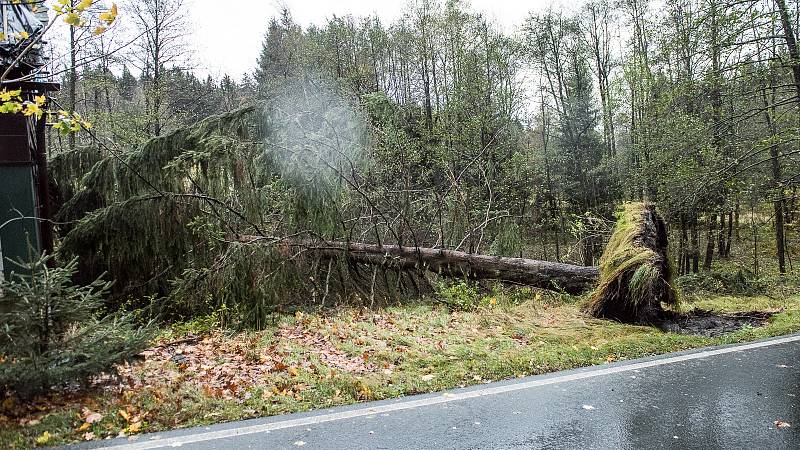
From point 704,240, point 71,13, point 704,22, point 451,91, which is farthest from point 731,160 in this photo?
point 71,13

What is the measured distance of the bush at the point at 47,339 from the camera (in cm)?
390

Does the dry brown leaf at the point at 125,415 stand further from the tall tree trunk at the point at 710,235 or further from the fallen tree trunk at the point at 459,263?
the tall tree trunk at the point at 710,235

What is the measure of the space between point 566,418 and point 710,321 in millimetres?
4341

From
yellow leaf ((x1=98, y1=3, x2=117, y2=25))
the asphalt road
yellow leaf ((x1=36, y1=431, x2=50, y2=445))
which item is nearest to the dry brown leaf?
the asphalt road

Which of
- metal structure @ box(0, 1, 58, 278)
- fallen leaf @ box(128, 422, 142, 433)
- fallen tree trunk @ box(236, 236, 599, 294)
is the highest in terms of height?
metal structure @ box(0, 1, 58, 278)

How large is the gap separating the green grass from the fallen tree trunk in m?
A: 1.00

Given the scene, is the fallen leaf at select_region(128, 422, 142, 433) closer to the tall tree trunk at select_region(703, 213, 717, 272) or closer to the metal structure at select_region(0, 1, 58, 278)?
the metal structure at select_region(0, 1, 58, 278)

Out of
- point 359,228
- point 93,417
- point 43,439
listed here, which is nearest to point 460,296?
point 359,228

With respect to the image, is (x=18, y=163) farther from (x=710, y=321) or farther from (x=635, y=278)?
(x=710, y=321)

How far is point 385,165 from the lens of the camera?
1223 cm

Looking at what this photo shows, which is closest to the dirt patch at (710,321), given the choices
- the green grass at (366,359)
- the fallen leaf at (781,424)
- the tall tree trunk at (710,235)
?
the green grass at (366,359)

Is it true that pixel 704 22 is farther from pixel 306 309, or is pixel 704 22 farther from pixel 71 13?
pixel 71 13

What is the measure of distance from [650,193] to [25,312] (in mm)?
18817

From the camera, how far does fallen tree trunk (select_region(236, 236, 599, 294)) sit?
8.92 m
